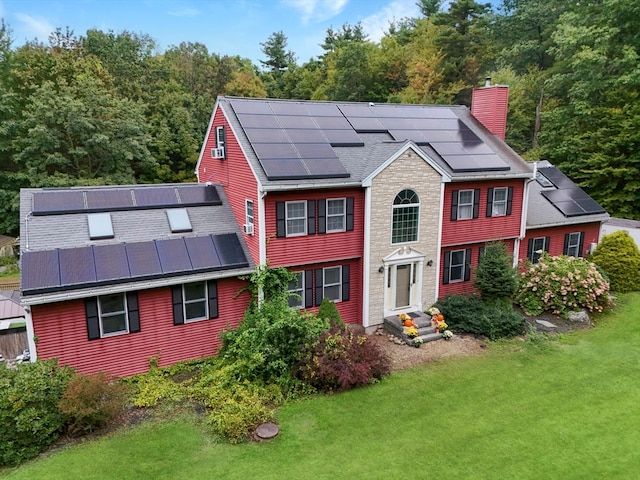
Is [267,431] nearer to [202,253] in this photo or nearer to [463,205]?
[202,253]

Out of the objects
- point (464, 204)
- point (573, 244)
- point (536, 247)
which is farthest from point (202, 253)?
point (573, 244)

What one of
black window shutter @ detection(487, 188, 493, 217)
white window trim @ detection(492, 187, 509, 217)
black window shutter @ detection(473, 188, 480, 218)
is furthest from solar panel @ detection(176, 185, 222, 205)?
white window trim @ detection(492, 187, 509, 217)

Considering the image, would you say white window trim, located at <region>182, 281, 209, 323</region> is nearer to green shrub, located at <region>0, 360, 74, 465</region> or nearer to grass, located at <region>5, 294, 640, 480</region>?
grass, located at <region>5, 294, 640, 480</region>

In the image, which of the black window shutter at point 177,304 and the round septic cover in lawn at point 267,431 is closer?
the round septic cover in lawn at point 267,431

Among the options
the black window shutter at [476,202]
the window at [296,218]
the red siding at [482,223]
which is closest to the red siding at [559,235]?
the red siding at [482,223]

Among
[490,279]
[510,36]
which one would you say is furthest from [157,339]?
[510,36]

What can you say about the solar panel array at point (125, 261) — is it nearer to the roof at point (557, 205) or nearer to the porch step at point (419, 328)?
the porch step at point (419, 328)
